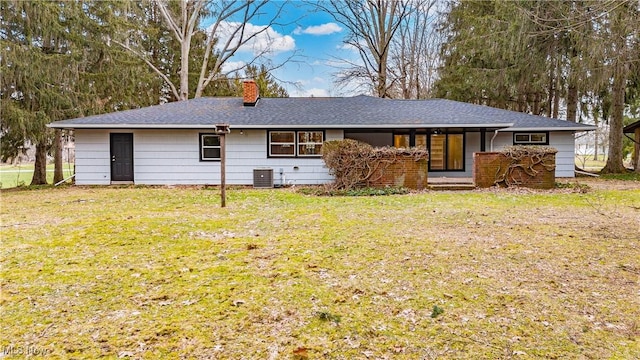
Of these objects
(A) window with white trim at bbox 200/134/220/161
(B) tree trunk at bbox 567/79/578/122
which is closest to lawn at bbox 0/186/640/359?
(A) window with white trim at bbox 200/134/220/161

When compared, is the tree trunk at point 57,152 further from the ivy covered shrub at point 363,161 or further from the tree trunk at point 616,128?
the tree trunk at point 616,128

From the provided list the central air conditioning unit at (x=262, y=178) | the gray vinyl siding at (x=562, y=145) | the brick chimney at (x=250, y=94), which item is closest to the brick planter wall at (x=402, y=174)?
the central air conditioning unit at (x=262, y=178)

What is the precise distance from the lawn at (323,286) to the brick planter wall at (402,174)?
4088mm

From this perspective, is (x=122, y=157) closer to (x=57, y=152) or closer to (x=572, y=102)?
(x=57, y=152)

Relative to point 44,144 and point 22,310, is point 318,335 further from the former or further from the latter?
point 44,144

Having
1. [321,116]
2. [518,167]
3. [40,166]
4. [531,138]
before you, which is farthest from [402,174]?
[40,166]

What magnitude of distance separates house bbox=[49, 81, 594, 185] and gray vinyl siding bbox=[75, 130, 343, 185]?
0.03 m

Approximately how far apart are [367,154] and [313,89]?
17.2 m

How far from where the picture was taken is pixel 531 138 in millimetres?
13922

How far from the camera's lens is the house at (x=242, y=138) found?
12.6 m

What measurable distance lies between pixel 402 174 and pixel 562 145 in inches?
292

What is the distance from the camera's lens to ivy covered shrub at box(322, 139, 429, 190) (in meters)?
10.8

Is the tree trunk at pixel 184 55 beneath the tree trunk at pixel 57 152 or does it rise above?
above

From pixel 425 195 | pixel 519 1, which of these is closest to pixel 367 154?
pixel 425 195
